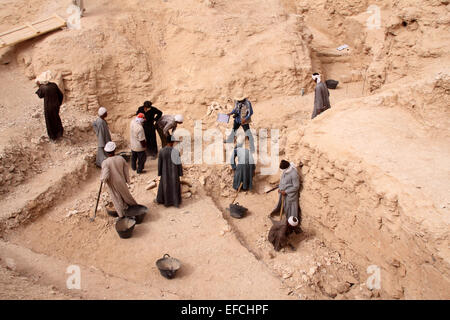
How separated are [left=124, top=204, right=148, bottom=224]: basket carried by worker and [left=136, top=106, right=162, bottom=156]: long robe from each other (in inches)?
83.3

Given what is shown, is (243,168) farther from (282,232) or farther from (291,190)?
(282,232)

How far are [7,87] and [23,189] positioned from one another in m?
3.93

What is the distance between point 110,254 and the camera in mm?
5855

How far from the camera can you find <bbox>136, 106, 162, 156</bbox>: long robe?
311 inches

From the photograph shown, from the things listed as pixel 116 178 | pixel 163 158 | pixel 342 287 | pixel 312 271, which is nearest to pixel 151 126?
pixel 163 158

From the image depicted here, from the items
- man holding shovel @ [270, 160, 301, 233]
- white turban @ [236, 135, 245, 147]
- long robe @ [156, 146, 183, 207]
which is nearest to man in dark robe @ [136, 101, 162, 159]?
→ long robe @ [156, 146, 183, 207]

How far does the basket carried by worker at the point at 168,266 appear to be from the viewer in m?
5.29

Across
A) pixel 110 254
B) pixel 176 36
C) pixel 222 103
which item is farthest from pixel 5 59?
pixel 110 254

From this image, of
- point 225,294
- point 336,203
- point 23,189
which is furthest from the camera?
point 23,189

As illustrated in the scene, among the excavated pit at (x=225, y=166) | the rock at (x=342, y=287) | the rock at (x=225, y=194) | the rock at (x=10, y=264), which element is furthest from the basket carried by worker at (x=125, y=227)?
the rock at (x=342, y=287)

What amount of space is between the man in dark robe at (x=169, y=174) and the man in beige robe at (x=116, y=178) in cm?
63

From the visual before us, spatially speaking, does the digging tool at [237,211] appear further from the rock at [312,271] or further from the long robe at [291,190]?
the rock at [312,271]

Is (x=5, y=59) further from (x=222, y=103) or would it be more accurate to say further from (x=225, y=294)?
(x=225, y=294)

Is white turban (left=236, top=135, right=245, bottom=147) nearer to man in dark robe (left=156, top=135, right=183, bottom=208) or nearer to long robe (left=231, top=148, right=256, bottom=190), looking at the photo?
long robe (left=231, top=148, right=256, bottom=190)
